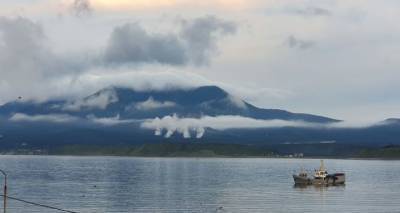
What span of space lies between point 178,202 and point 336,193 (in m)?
38.1

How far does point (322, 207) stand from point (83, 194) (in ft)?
127

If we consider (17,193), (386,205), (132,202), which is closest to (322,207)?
(386,205)

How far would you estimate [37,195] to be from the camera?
122500 mm

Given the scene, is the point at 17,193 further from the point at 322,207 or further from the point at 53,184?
the point at 322,207

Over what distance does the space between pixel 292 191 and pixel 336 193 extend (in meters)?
7.97

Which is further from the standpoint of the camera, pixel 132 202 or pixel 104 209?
pixel 132 202

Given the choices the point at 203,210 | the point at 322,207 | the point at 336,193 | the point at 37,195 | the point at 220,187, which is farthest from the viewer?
the point at 220,187

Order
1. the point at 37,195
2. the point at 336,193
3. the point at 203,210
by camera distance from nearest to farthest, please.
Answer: the point at 203,210
the point at 37,195
the point at 336,193

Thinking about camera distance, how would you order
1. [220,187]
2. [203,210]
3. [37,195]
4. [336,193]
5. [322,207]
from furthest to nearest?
1. [220,187]
2. [336,193]
3. [37,195]
4. [322,207]
5. [203,210]

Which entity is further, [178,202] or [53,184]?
[53,184]

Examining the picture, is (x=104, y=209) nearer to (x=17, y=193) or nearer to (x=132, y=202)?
(x=132, y=202)

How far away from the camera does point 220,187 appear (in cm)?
14712

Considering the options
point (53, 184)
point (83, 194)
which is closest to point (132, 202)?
point (83, 194)

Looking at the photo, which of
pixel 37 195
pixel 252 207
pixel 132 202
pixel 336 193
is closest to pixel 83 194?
pixel 37 195
